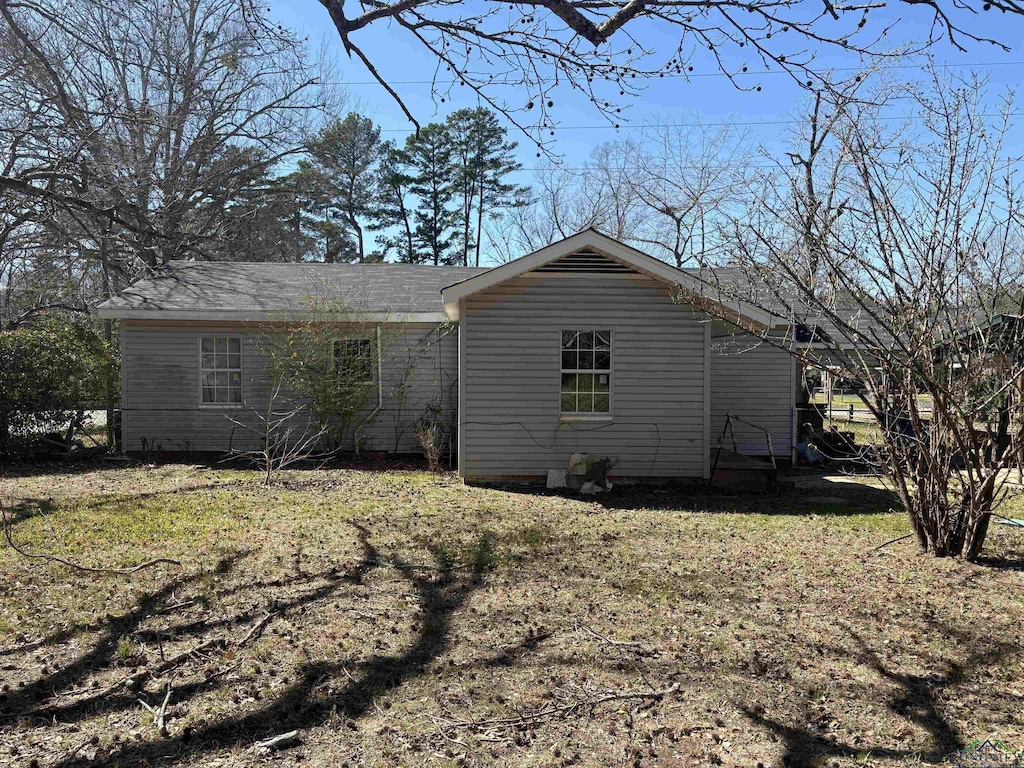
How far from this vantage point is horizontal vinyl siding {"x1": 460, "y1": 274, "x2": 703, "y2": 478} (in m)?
11.2

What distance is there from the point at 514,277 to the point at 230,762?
839 cm

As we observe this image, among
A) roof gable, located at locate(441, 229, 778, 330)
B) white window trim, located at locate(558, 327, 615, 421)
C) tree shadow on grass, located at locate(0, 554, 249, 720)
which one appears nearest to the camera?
tree shadow on grass, located at locate(0, 554, 249, 720)

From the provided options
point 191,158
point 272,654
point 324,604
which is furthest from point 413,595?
point 191,158

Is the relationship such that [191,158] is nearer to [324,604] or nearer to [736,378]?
[736,378]

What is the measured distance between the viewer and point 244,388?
46.9ft

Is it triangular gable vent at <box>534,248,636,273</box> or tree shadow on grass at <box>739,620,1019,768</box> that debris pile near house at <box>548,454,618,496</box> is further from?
tree shadow on grass at <box>739,620,1019,768</box>

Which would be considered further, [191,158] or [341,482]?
[191,158]

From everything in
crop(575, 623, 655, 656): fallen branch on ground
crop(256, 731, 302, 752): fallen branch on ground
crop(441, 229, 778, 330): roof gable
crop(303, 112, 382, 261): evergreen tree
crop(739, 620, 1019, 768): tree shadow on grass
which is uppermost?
crop(303, 112, 382, 261): evergreen tree

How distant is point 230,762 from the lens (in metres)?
3.53

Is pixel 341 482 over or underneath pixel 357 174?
underneath

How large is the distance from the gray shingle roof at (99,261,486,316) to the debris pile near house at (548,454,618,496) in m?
4.46

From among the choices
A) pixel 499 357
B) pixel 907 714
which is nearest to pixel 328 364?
pixel 499 357

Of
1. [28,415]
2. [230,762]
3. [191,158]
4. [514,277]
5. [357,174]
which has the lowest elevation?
[230,762]

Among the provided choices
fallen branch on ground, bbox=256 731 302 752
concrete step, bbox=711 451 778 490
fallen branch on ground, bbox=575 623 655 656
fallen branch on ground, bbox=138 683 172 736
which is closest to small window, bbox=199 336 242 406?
concrete step, bbox=711 451 778 490
